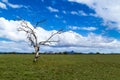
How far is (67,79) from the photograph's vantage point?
28.9m

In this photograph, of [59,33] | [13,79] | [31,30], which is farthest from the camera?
[59,33]

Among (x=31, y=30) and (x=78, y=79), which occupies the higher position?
(x=31, y=30)

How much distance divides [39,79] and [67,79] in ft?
9.42

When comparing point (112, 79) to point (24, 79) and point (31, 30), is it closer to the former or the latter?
point (24, 79)

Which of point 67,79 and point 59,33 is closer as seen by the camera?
point 67,79

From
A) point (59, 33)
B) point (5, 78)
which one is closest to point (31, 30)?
point (59, 33)

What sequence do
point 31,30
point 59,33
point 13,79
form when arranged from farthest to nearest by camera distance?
point 59,33
point 31,30
point 13,79

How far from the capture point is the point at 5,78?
2850 centimetres

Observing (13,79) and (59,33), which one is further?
(59,33)

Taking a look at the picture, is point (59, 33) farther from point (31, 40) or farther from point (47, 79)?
point (47, 79)

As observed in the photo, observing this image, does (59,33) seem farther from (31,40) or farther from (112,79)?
(112,79)

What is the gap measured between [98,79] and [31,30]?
34.5 metres

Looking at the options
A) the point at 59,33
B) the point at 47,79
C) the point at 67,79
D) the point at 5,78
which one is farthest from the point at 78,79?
the point at 59,33

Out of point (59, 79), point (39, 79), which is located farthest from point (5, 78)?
point (59, 79)
